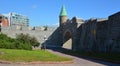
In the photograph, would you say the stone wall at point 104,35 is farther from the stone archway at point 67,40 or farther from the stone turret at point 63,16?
the stone turret at point 63,16

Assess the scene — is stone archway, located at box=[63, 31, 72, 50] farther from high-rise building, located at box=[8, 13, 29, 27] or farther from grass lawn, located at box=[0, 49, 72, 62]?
high-rise building, located at box=[8, 13, 29, 27]

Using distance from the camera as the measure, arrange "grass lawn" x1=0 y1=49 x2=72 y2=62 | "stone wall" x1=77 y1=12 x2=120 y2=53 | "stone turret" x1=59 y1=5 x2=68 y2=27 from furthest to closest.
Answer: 1. "stone turret" x1=59 y1=5 x2=68 y2=27
2. "stone wall" x1=77 y1=12 x2=120 y2=53
3. "grass lawn" x1=0 y1=49 x2=72 y2=62

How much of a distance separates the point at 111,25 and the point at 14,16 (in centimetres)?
13588

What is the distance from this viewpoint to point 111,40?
38094 mm

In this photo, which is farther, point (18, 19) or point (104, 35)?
point (18, 19)

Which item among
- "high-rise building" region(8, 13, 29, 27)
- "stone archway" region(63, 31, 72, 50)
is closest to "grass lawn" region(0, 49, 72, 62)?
"stone archway" region(63, 31, 72, 50)

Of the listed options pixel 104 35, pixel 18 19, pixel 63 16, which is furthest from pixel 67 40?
pixel 18 19

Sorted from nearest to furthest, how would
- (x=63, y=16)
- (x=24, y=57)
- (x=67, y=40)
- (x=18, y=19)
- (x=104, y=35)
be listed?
(x=24, y=57) < (x=104, y=35) < (x=67, y=40) < (x=63, y=16) < (x=18, y=19)

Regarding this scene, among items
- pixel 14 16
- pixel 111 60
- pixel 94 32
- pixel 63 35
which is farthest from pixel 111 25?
pixel 14 16

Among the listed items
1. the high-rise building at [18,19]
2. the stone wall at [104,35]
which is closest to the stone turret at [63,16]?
the stone wall at [104,35]

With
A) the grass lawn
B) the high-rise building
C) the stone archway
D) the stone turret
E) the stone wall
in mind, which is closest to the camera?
the grass lawn

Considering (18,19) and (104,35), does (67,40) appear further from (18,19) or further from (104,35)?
(18,19)

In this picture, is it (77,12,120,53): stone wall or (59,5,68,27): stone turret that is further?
(59,5,68,27): stone turret

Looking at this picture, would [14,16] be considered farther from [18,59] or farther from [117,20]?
[18,59]
